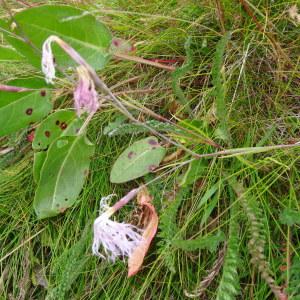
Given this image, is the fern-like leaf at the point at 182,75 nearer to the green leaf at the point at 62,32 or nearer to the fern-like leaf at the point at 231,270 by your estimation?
the green leaf at the point at 62,32

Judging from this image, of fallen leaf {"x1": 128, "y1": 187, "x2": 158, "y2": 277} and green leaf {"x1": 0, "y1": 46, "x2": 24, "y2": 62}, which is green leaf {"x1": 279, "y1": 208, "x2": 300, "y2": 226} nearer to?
fallen leaf {"x1": 128, "y1": 187, "x2": 158, "y2": 277}

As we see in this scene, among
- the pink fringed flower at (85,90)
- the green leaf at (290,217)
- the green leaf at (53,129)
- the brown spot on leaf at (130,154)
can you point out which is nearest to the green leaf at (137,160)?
the brown spot on leaf at (130,154)

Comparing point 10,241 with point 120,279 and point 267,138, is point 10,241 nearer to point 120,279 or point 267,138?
point 120,279

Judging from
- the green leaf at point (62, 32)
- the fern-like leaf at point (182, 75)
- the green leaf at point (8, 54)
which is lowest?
the fern-like leaf at point (182, 75)

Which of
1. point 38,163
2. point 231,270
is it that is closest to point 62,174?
point 38,163

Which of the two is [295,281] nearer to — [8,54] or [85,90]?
[85,90]

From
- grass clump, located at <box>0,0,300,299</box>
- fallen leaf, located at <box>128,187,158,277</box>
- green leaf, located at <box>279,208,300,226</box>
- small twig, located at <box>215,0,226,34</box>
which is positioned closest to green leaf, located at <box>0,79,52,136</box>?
grass clump, located at <box>0,0,300,299</box>
